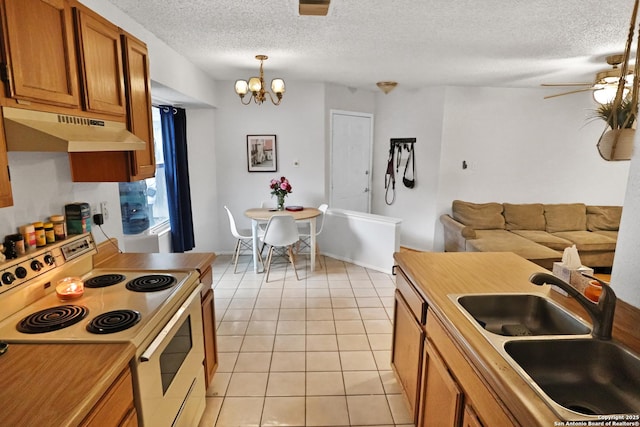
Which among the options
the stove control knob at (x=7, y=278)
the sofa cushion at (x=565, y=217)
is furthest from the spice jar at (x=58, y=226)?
the sofa cushion at (x=565, y=217)

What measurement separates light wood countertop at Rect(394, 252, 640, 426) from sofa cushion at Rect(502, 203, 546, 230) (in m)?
3.06

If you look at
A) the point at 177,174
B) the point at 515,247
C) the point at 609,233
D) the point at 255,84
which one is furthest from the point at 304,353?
the point at 609,233

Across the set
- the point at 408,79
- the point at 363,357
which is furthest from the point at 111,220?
the point at 408,79

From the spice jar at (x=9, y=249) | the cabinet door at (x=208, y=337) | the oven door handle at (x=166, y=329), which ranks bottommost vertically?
the cabinet door at (x=208, y=337)

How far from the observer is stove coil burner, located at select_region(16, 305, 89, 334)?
1.29 m

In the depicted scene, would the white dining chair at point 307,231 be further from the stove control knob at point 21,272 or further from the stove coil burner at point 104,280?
the stove control knob at point 21,272

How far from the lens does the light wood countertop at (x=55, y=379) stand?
2.95ft

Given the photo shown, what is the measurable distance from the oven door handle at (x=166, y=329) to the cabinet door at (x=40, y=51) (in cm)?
98

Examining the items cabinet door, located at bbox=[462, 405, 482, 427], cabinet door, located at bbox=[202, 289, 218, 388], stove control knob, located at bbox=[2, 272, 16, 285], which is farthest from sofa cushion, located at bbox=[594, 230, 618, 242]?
stove control knob, located at bbox=[2, 272, 16, 285]

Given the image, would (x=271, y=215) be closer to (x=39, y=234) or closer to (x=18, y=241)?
(x=39, y=234)

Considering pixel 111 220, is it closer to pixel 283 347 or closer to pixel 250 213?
pixel 283 347

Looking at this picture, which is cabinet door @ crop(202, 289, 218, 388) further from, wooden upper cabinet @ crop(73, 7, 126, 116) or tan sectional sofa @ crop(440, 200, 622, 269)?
tan sectional sofa @ crop(440, 200, 622, 269)

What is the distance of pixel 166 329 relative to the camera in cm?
143

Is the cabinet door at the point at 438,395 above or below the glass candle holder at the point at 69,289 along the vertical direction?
below
